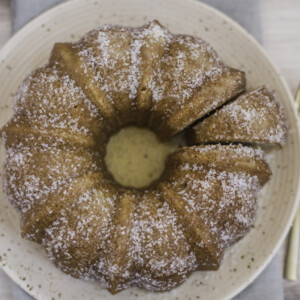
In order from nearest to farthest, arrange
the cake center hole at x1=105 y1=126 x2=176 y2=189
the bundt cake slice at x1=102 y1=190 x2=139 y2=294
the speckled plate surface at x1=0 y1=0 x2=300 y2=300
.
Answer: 1. the bundt cake slice at x1=102 y1=190 x2=139 y2=294
2. the speckled plate surface at x1=0 y1=0 x2=300 y2=300
3. the cake center hole at x1=105 y1=126 x2=176 y2=189


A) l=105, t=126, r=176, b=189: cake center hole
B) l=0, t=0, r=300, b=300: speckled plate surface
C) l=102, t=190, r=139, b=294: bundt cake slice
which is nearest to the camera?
l=102, t=190, r=139, b=294: bundt cake slice

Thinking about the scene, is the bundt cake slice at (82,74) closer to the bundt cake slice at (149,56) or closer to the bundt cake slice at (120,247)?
the bundt cake slice at (149,56)

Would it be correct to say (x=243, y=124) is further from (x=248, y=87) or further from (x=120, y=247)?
(x=120, y=247)

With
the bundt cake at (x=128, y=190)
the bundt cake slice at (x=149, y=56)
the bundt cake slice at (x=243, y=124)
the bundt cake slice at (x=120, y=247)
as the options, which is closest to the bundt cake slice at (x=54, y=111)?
the bundt cake at (x=128, y=190)

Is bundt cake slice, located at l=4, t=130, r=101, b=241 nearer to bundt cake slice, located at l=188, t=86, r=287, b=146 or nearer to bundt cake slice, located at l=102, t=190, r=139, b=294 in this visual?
bundt cake slice, located at l=102, t=190, r=139, b=294

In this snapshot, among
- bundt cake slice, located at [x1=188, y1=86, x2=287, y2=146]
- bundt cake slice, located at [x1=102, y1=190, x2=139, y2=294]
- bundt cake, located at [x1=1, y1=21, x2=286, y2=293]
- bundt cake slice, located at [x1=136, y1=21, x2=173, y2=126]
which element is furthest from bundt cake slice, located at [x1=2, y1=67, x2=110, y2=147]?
bundt cake slice, located at [x1=188, y1=86, x2=287, y2=146]

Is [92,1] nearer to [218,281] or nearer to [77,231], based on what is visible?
[77,231]
